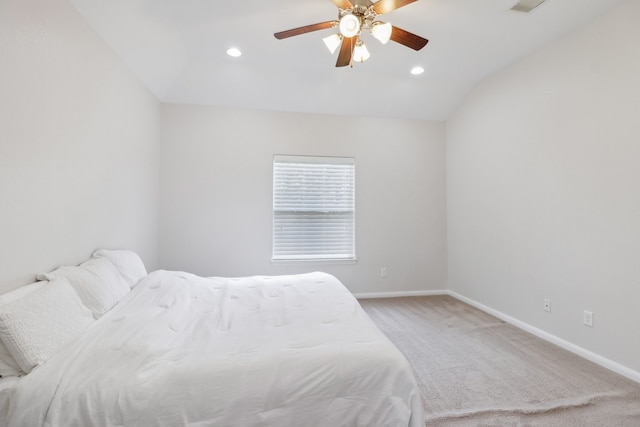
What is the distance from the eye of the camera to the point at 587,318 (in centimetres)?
246

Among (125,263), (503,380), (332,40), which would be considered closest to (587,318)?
(503,380)

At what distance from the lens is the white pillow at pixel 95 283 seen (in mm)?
1766

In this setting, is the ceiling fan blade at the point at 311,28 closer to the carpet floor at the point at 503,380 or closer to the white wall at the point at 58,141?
the white wall at the point at 58,141

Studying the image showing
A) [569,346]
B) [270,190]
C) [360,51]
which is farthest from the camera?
[270,190]

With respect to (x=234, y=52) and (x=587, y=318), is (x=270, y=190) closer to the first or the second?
(x=234, y=52)

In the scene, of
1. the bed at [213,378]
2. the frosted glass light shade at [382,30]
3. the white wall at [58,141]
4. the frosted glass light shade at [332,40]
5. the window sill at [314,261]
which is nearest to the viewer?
the bed at [213,378]

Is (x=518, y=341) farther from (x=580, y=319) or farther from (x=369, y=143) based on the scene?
(x=369, y=143)

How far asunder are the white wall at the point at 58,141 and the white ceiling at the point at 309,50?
360 mm

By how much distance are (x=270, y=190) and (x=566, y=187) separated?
321cm

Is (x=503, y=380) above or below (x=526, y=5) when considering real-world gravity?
below

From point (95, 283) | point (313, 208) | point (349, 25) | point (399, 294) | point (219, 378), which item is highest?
point (349, 25)

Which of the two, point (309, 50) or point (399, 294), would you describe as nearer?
point (309, 50)

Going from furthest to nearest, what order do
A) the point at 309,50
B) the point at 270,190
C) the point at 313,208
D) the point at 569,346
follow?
the point at 313,208, the point at 270,190, the point at 309,50, the point at 569,346

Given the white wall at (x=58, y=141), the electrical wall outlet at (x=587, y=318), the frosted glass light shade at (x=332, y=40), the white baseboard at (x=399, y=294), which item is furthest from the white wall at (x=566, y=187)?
the white wall at (x=58, y=141)
